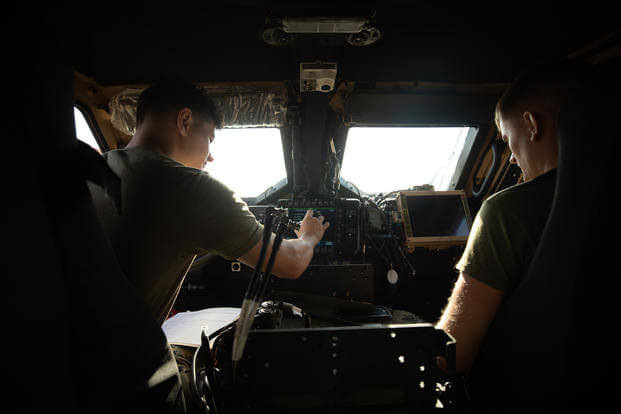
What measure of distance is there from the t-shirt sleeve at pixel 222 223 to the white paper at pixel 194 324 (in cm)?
56

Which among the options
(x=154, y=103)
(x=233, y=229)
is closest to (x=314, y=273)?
(x=233, y=229)

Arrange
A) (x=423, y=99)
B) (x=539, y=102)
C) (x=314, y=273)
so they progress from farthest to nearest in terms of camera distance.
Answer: (x=423, y=99) → (x=314, y=273) → (x=539, y=102)

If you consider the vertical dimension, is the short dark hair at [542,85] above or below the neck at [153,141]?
above

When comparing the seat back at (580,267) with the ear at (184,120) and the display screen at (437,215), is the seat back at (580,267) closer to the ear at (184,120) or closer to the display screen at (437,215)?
the ear at (184,120)

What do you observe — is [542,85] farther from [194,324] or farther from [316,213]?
[194,324]

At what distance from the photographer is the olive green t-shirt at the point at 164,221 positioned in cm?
83

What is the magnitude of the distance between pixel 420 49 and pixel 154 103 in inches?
67.5

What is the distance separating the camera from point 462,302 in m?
0.83

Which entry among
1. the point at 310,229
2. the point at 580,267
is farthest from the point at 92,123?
the point at 580,267

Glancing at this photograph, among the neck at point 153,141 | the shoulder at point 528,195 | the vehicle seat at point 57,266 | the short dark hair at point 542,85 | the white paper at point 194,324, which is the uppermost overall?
the short dark hair at point 542,85

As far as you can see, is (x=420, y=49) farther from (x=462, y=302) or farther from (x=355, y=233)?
(x=462, y=302)

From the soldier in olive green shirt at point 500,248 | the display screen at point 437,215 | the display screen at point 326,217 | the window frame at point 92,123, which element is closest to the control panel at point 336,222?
the display screen at point 326,217

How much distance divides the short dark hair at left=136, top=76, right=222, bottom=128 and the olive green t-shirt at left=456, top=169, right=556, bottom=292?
4.54ft

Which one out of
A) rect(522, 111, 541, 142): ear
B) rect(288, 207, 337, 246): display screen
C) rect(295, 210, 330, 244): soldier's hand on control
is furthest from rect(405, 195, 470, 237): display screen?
rect(522, 111, 541, 142): ear
